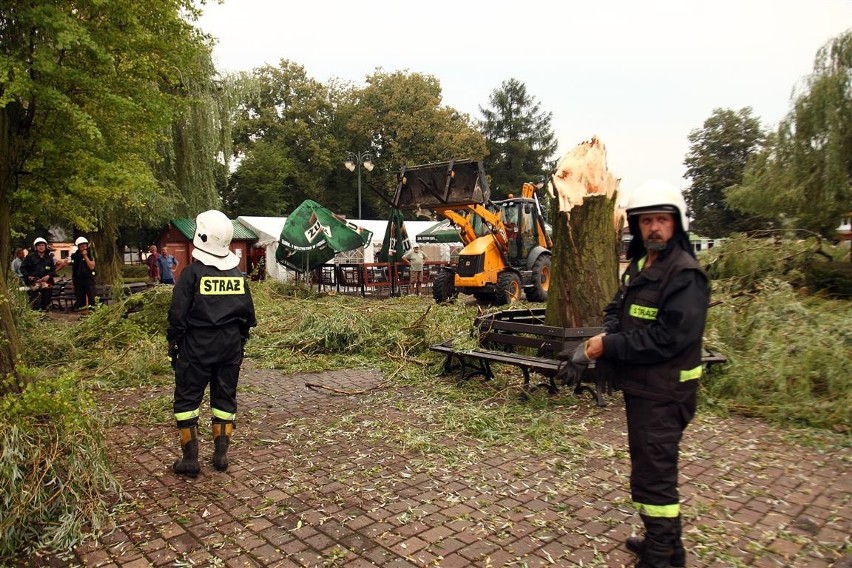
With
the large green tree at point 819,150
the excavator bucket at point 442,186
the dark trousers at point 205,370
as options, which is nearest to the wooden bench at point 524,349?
the dark trousers at point 205,370

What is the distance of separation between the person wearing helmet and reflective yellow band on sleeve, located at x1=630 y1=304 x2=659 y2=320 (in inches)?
532

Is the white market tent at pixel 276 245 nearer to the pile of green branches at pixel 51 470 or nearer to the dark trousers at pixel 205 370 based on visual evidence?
the dark trousers at pixel 205 370

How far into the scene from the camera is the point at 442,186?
1385 centimetres

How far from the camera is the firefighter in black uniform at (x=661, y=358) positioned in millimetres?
2814

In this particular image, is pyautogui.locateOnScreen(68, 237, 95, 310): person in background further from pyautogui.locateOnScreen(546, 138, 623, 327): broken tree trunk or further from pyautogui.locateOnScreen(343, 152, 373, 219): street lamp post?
pyautogui.locateOnScreen(343, 152, 373, 219): street lamp post

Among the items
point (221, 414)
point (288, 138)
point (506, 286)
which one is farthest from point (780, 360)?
point (288, 138)

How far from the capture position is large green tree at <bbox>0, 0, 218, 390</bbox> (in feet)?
22.5

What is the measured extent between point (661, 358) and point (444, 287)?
1203cm

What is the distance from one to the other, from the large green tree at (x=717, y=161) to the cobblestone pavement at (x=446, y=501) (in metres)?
46.9

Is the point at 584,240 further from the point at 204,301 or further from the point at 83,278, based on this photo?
the point at 83,278

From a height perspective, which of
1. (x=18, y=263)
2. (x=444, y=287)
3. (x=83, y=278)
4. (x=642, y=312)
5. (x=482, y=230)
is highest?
(x=482, y=230)

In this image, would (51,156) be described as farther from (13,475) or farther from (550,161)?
(550,161)

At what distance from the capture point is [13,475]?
10.4 feet

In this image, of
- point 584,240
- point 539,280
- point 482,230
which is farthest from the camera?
point 482,230
